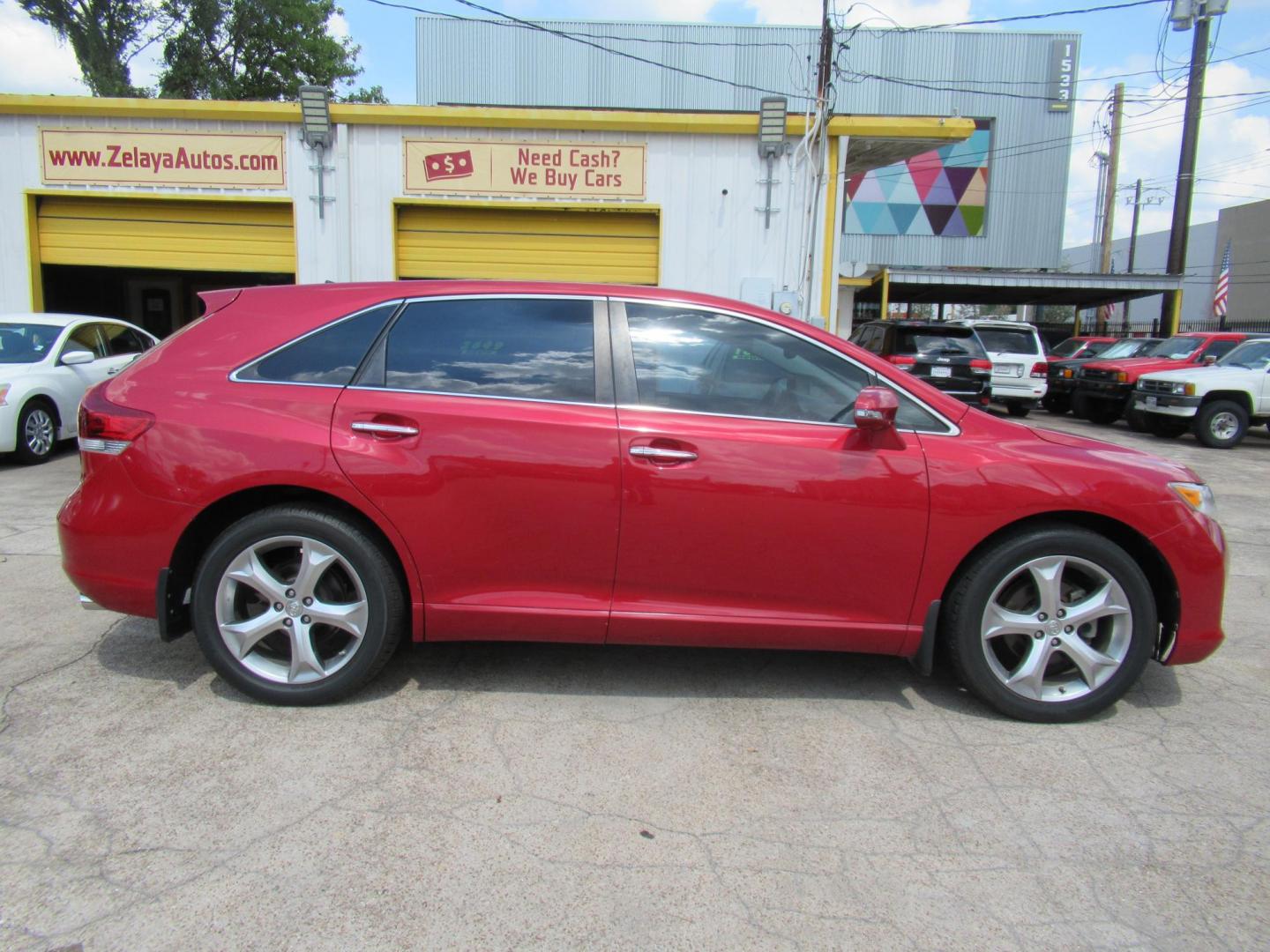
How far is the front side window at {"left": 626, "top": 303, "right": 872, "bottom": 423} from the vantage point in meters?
3.34

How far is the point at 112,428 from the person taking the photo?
3309 millimetres

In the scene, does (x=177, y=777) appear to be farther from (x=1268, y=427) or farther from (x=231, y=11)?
(x=231, y=11)

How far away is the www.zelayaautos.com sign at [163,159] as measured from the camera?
11.2 meters

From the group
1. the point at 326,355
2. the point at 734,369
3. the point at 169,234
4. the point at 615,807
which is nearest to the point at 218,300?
the point at 326,355

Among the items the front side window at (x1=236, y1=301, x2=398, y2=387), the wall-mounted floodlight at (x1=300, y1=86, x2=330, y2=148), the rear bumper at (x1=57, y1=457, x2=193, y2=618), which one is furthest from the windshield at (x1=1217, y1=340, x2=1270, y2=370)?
the rear bumper at (x1=57, y1=457, x2=193, y2=618)

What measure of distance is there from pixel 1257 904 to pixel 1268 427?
16038 millimetres

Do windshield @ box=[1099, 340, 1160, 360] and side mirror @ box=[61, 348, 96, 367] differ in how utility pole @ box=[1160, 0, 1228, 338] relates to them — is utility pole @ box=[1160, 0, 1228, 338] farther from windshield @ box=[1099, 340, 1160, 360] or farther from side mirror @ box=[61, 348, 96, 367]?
side mirror @ box=[61, 348, 96, 367]

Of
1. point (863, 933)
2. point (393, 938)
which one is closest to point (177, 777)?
point (393, 938)

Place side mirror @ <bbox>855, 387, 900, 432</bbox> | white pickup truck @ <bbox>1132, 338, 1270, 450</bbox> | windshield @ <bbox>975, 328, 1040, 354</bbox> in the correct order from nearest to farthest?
side mirror @ <bbox>855, 387, 900, 432</bbox> → white pickup truck @ <bbox>1132, 338, 1270, 450</bbox> → windshield @ <bbox>975, 328, 1040, 354</bbox>

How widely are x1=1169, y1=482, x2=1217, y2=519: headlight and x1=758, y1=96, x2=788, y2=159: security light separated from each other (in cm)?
865

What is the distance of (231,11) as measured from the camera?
28156mm

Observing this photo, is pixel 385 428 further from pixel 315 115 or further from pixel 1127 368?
pixel 1127 368

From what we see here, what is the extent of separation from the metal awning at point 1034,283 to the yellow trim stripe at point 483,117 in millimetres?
9653

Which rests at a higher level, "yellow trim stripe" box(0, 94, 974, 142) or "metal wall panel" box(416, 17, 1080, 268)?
"metal wall panel" box(416, 17, 1080, 268)
